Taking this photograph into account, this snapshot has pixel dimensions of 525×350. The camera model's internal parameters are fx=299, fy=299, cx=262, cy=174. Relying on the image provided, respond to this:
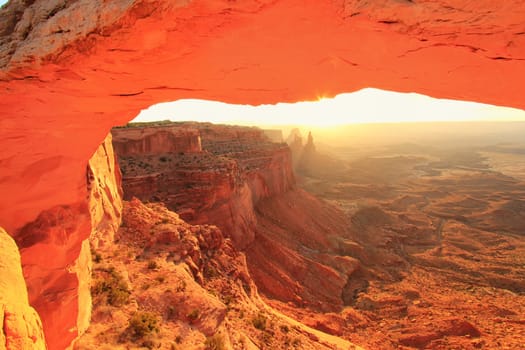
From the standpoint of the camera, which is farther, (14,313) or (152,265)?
(152,265)

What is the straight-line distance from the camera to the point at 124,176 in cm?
1493

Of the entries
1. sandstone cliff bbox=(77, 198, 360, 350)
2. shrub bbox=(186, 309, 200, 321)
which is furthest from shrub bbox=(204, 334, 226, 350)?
shrub bbox=(186, 309, 200, 321)

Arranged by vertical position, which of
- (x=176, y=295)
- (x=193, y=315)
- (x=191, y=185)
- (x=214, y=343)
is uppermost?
(x=191, y=185)

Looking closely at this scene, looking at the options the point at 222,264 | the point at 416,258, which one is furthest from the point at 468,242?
the point at 222,264

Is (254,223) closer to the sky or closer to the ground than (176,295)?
closer to the ground

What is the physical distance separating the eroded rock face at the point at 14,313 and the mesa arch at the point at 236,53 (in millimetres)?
1486

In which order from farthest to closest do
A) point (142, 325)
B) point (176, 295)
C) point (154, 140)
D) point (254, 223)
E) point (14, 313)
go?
1. point (254, 223)
2. point (154, 140)
3. point (176, 295)
4. point (142, 325)
5. point (14, 313)

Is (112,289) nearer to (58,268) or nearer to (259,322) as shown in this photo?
(58,268)

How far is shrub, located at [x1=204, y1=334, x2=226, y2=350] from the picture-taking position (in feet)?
20.6

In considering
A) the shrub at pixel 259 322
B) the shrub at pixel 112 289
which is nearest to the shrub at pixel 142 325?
the shrub at pixel 112 289

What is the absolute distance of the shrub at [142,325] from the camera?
5793 mm

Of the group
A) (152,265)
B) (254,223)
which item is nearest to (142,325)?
(152,265)

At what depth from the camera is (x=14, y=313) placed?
206 centimetres

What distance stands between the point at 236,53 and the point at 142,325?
5.65m
